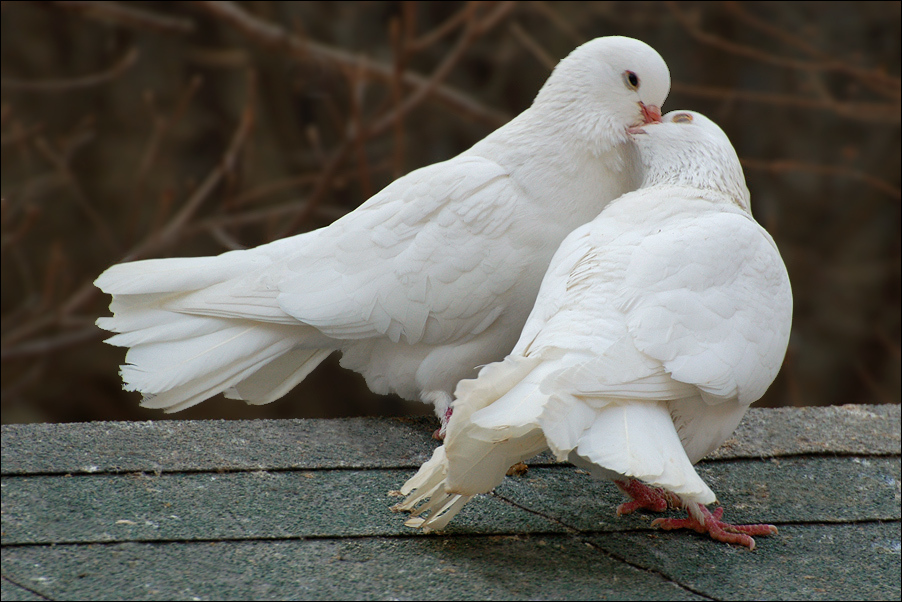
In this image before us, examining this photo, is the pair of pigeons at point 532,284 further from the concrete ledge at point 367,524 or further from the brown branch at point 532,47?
the brown branch at point 532,47

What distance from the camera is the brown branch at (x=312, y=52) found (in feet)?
15.4

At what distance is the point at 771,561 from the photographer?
2156mm

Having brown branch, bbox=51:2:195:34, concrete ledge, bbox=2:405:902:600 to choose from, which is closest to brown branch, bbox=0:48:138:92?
brown branch, bbox=51:2:195:34

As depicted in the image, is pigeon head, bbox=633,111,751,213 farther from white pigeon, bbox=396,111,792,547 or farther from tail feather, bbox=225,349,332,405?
tail feather, bbox=225,349,332,405

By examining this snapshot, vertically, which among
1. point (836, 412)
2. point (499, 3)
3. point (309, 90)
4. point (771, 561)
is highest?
point (499, 3)

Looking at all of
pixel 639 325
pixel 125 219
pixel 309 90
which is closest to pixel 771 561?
pixel 639 325

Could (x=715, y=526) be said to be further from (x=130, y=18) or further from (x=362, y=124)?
(x=130, y=18)

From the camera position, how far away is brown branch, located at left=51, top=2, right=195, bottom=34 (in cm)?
455

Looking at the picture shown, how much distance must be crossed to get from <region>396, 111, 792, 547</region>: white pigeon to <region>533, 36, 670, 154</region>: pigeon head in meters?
0.38

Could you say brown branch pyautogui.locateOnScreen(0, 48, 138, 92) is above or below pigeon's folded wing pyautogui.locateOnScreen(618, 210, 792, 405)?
above

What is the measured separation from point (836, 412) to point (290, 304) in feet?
6.24

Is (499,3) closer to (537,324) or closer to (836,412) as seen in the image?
(836,412)

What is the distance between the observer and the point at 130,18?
467 centimetres

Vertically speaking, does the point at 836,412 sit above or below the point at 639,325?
below
